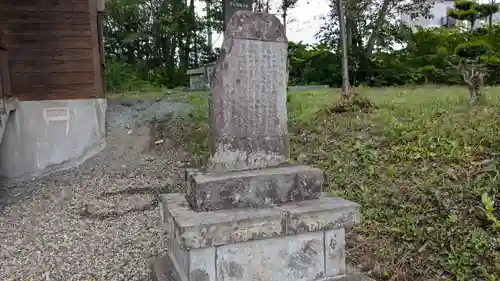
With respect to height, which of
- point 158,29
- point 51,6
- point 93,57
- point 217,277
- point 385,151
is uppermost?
point 158,29

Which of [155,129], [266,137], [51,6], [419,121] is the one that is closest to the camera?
[266,137]

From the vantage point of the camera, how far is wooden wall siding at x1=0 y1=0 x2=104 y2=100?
701 centimetres

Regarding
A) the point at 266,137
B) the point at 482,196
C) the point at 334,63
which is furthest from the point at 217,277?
the point at 334,63

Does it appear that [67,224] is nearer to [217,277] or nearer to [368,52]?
[217,277]

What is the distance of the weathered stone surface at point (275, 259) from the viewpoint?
2.47 meters

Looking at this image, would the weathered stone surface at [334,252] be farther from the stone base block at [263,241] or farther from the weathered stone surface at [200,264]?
the weathered stone surface at [200,264]

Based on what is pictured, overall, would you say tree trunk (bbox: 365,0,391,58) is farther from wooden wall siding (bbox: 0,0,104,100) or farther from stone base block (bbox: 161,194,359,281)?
stone base block (bbox: 161,194,359,281)

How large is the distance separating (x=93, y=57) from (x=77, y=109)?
1.01 m

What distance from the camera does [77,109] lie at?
740 centimetres

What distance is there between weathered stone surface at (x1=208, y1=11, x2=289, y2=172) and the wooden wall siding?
18.2ft

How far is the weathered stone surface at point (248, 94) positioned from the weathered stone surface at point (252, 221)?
39cm

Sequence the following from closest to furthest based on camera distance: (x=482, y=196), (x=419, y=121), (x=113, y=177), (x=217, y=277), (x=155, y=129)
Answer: (x=217, y=277) < (x=482, y=196) < (x=419, y=121) < (x=113, y=177) < (x=155, y=129)

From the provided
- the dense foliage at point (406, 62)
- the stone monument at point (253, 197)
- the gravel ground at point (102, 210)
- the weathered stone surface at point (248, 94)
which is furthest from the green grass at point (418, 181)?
the dense foliage at point (406, 62)

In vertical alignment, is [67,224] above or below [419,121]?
below
